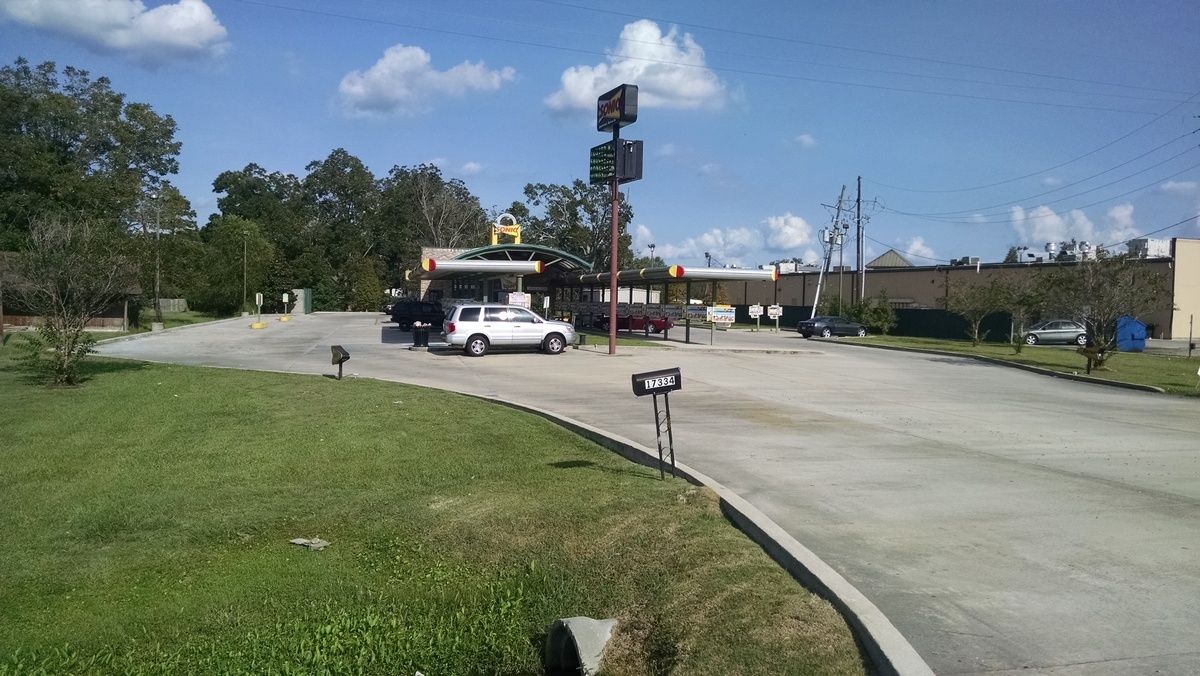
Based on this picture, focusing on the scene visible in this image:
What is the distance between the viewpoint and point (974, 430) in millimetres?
14156

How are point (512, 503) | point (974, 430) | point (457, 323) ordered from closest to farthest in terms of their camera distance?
point (512, 503) → point (974, 430) → point (457, 323)

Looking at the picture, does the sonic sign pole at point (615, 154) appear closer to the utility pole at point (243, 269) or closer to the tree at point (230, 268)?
the tree at point (230, 268)

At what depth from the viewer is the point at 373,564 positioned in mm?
7641

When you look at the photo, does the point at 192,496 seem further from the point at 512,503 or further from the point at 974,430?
the point at 974,430

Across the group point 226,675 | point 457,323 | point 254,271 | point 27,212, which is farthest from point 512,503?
point 254,271

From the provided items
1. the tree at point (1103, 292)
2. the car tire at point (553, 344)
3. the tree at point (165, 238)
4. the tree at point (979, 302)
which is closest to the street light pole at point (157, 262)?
the tree at point (165, 238)

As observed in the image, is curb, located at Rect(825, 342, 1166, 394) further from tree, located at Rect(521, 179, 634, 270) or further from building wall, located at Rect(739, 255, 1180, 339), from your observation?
tree, located at Rect(521, 179, 634, 270)

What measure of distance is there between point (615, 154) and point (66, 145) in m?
53.7

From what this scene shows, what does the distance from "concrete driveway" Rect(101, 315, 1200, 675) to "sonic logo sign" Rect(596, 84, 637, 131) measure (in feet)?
37.7

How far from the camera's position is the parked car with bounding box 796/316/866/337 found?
175ft

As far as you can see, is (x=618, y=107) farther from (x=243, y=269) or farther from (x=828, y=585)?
(x=243, y=269)

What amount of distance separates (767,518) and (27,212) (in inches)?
2709

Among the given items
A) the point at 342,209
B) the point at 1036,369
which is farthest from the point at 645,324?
the point at 342,209

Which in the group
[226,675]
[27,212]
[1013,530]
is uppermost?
[27,212]
